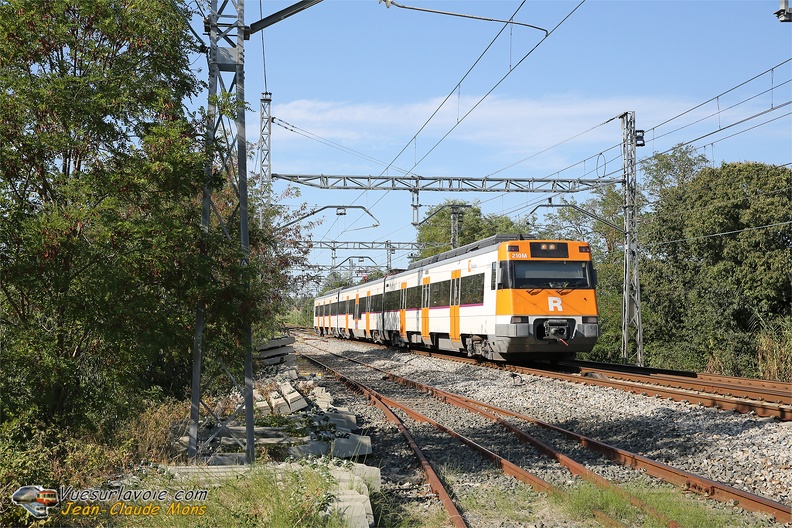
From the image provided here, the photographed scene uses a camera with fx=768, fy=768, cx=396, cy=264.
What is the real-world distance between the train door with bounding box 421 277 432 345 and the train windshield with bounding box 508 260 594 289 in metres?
7.83

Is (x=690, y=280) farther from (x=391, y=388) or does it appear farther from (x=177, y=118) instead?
(x=177, y=118)

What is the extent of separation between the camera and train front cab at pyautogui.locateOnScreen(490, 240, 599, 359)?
62.2 ft

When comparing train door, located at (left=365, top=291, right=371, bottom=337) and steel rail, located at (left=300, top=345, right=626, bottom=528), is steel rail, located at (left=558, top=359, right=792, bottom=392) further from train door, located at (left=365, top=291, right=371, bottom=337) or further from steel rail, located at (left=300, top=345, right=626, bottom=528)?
train door, located at (left=365, top=291, right=371, bottom=337)

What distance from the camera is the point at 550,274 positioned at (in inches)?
759

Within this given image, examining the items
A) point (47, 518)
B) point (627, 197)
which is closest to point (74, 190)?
point (47, 518)

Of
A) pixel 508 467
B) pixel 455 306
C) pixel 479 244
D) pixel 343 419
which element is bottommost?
pixel 508 467

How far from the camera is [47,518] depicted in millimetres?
5809

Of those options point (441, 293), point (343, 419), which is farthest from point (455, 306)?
point (343, 419)

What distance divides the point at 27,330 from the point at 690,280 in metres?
31.6

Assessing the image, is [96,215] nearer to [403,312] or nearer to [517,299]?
[517,299]

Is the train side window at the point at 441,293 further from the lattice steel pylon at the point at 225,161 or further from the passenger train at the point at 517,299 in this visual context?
the lattice steel pylon at the point at 225,161

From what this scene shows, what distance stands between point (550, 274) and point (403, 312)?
1197cm

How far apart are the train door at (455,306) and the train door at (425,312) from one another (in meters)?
3.08

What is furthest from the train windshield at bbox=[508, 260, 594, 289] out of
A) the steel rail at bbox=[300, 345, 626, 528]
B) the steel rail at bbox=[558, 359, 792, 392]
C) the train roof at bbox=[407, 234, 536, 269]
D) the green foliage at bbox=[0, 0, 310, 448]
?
the green foliage at bbox=[0, 0, 310, 448]
